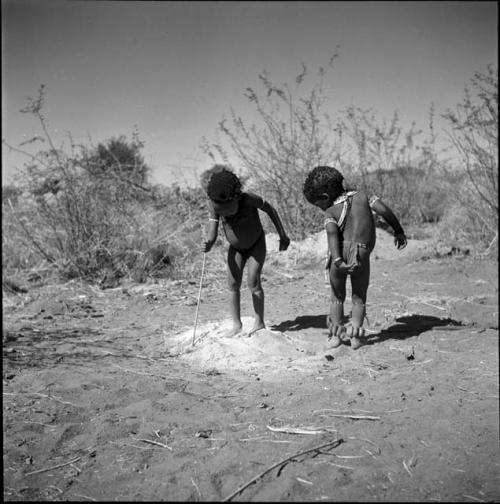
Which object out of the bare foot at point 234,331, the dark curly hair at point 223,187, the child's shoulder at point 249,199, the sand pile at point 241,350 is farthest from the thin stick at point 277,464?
the child's shoulder at point 249,199

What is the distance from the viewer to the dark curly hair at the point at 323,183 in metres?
3.69

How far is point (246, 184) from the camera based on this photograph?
8.23m

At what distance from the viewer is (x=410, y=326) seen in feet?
14.8

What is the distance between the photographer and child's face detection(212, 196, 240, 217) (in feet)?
13.1

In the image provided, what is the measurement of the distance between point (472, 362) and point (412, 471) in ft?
5.58

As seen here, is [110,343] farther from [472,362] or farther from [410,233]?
[410,233]

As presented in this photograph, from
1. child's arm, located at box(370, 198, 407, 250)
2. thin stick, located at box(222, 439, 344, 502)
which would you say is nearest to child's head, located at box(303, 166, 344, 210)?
Result: child's arm, located at box(370, 198, 407, 250)

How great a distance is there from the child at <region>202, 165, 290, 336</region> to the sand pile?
6.3 inches

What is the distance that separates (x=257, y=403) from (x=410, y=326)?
2072mm

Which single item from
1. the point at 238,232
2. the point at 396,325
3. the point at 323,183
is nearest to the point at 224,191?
the point at 238,232

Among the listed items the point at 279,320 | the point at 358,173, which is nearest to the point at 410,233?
the point at 358,173

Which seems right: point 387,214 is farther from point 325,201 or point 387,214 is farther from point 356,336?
point 356,336

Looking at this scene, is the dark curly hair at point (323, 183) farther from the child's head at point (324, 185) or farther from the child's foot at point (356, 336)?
the child's foot at point (356, 336)

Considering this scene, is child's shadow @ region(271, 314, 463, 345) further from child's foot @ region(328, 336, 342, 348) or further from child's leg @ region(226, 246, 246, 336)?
child's leg @ region(226, 246, 246, 336)
